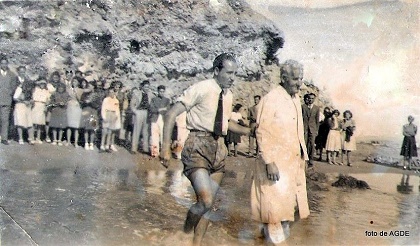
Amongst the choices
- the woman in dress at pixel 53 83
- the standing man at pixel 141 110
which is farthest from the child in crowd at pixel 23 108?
the standing man at pixel 141 110

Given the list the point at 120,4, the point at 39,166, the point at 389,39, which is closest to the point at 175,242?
the point at 39,166

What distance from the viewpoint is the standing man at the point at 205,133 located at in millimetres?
4098

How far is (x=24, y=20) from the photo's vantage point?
425cm

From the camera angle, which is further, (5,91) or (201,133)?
(5,91)

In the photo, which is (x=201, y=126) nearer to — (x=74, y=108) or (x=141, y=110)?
(x=141, y=110)

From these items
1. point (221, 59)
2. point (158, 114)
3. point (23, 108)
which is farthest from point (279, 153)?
point (23, 108)

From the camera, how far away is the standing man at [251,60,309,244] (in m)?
4.10

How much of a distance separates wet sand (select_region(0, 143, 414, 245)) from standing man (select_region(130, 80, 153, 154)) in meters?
0.15

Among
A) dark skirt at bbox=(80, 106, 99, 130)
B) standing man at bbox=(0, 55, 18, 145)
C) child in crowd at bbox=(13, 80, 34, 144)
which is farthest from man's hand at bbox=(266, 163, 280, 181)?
standing man at bbox=(0, 55, 18, 145)

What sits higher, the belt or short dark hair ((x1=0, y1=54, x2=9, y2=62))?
short dark hair ((x1=0, y1=54, x2=9, y2=62))

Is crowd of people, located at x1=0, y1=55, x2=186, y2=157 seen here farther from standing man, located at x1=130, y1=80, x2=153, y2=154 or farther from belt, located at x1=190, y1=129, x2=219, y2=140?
belt, located at x1=190, y1=129, x2=219, y2=140

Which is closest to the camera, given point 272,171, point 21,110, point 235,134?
point 272,171

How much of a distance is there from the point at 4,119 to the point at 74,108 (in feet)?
1.76

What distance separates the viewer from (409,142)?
431 centimetres
